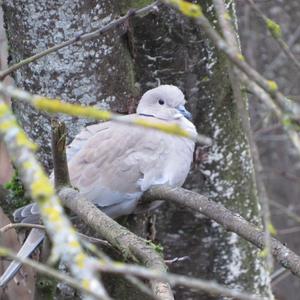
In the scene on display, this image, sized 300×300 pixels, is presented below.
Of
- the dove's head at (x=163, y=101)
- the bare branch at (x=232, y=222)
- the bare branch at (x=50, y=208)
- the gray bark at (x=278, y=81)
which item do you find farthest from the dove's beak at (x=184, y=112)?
the gray bark at (x=278, y=81)

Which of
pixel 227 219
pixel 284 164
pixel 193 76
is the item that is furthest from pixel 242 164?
pixel 284 164

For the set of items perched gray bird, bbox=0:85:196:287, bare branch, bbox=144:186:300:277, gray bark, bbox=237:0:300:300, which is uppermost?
gray bark, bbox=237:0:300:300

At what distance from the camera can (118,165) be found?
2.20m

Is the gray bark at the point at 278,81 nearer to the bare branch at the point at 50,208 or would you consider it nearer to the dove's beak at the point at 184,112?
the dove's beak at the point at 184,112

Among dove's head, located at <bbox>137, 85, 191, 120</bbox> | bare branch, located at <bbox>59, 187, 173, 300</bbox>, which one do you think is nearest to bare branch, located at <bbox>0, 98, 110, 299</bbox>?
bare branch, located at <bbox>59, 187, 173, 300</bbox>

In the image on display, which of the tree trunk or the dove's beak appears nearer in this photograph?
the tree trunk

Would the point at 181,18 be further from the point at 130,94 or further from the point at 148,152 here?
the point at 148,152

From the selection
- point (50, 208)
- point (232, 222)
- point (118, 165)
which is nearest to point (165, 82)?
point (118, 165)

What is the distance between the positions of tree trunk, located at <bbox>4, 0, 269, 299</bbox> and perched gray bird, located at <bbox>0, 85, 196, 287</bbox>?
A: 11 centimetres

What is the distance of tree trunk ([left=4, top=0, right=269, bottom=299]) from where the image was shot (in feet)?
7.32

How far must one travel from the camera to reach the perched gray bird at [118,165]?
2.16 meters

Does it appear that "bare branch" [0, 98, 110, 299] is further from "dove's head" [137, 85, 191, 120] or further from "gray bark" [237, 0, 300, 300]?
"gray bark" [237, 0, 300, 300]

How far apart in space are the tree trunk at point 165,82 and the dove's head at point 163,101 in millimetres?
52

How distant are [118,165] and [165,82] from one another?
446mm
